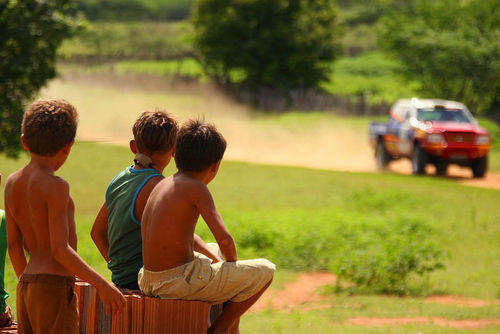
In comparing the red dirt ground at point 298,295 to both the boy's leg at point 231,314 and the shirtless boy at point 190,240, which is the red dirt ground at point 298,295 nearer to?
the boy's leg at point 231,314

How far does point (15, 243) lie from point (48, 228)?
0.95 ft

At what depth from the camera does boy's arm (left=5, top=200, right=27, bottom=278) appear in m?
4.09

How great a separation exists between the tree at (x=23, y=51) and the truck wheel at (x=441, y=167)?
38.7 feet

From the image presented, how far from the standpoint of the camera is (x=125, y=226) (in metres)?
4.73

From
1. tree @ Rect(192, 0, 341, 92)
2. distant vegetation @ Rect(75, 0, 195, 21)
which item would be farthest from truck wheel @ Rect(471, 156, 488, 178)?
distant vegetation @ Rect(75, 0, 195, 21)

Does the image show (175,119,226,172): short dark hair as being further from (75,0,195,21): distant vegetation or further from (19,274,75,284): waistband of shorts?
(75,0,195,21): distant vegetation

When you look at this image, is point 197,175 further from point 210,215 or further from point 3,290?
point 3,290

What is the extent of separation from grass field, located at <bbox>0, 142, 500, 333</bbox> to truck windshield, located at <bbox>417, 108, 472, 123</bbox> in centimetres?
185

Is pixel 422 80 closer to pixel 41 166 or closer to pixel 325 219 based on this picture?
pixel 325 219

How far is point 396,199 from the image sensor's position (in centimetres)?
1711

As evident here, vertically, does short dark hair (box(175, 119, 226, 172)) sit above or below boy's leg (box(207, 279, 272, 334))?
above

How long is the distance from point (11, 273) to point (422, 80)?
3130cm

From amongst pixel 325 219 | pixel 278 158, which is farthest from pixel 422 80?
pixel 325 219

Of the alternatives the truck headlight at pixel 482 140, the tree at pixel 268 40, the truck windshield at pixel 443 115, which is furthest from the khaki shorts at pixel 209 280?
the tree at pixel 268 40
